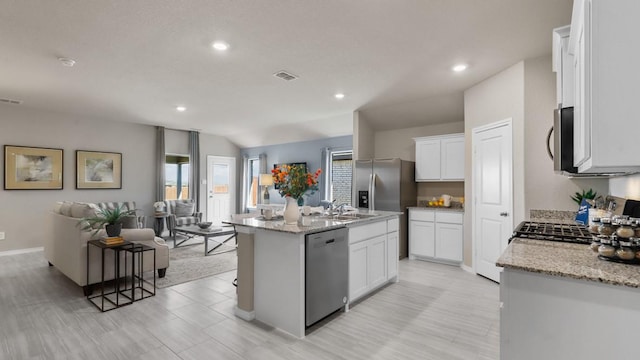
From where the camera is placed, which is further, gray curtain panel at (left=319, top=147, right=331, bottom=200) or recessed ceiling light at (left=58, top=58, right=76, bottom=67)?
gray curtain panel at (left=319, top=147, right=331, bottom=200)

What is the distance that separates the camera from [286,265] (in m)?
2.51

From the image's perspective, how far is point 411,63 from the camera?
3.45m

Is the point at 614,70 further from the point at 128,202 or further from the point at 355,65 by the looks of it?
the point at 128,202

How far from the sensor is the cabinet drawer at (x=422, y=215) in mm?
4949

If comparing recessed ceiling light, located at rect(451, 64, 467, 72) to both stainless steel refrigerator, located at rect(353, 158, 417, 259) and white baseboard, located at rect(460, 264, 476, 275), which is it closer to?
stainless steel refrigerator, located at rect(353, 158, 417, 259)

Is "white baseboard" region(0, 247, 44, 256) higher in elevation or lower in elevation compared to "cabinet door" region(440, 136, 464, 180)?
lower

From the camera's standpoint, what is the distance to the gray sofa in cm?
336

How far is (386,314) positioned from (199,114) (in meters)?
5.17

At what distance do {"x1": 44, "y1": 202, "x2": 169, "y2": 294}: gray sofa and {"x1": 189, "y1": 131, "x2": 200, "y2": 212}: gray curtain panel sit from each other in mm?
3593

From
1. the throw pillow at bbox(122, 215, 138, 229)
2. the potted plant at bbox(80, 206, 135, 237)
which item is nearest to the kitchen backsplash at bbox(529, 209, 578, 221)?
the potted plant at bbox(80, 206, 135, 237)

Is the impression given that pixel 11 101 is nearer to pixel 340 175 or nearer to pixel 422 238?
pixel 340 175

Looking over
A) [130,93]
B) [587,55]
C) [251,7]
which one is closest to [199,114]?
[130,93]

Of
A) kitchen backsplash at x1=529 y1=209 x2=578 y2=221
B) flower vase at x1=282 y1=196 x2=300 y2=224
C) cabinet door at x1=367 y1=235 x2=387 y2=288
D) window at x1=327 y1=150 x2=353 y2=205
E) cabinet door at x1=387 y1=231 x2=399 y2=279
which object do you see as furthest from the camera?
window at x1=327 y1=150 x2=353 y2=205

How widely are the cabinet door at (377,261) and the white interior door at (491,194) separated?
4.45 feet
